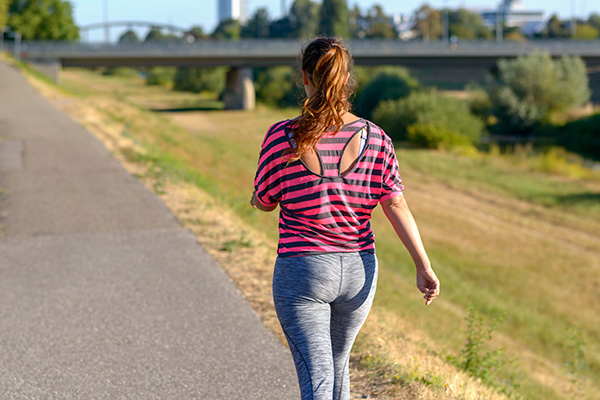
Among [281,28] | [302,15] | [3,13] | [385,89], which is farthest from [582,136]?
[281,28]

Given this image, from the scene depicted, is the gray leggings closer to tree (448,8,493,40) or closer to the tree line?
the tree line

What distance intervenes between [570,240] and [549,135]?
114 feet

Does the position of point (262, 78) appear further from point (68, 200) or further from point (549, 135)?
point (68, 200)

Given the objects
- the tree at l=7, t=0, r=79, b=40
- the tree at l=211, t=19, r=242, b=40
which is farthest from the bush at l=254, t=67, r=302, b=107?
the tree at l=211, t=19, r=242, b=40

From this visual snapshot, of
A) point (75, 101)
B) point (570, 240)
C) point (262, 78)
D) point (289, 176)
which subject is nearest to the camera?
point (289, 176)

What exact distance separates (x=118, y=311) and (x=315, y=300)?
3261mm

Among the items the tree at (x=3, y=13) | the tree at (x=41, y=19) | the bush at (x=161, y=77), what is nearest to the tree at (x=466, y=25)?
the bush at (x=161, y=77)

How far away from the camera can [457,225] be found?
21703mm

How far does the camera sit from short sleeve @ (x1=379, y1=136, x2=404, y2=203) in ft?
9.35

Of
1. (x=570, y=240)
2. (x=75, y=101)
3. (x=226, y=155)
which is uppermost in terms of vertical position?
(x=75, y=101)

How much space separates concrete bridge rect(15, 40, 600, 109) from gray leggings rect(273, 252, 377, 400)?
188 feet

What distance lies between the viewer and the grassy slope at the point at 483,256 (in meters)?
7.52

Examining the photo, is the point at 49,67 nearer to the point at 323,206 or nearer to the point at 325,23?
the point at 323,206

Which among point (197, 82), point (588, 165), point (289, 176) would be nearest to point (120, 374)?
point (289, 176)
